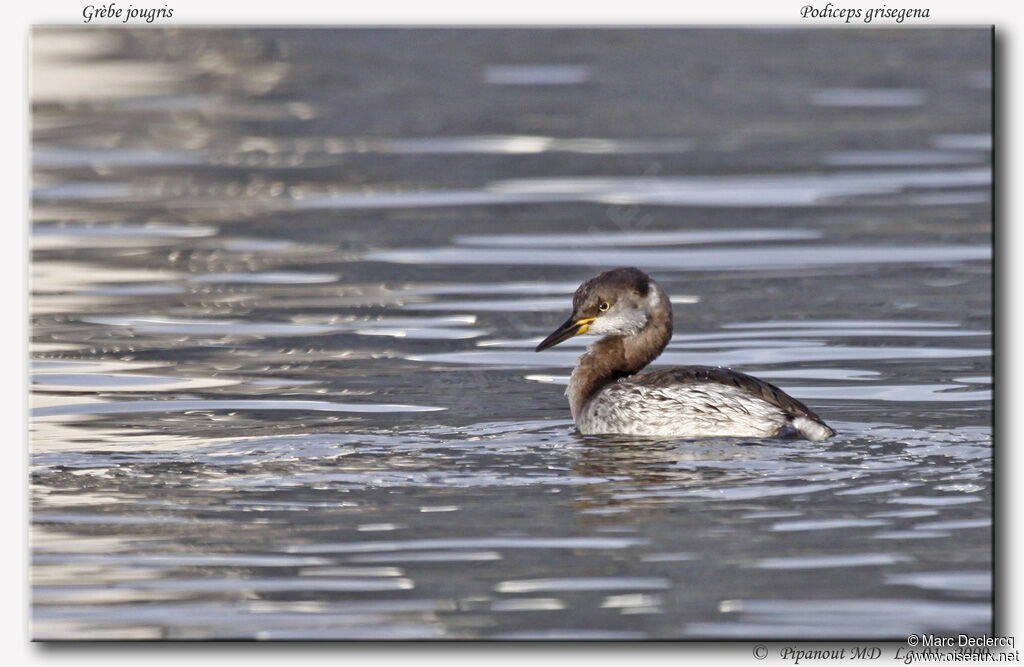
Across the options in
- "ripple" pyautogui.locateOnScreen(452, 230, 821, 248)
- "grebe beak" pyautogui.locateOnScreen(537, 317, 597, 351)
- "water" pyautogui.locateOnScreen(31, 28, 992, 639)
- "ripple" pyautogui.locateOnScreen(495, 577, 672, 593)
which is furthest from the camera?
"ripple" pyautogui.locateOnScreen(452, 230, 821, 248)

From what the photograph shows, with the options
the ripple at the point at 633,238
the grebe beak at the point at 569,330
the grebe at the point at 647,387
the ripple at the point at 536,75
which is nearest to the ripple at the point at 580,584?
the grebe at the point at 647,387

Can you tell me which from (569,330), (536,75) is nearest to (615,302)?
(569,330)

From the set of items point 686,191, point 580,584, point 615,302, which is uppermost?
point 686,191

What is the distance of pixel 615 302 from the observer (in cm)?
1012

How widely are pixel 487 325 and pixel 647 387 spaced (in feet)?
9.00

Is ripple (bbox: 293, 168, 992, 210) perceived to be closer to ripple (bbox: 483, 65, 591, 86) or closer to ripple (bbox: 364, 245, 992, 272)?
ripple (bbox: 364, 245, 992, 272)

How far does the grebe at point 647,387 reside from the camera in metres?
9.17

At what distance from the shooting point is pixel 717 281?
13.0 meters

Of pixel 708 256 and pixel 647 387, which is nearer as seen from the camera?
pixel 647 387

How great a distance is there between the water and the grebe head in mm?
554

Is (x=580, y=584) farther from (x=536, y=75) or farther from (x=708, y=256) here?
(x=536, y=75)

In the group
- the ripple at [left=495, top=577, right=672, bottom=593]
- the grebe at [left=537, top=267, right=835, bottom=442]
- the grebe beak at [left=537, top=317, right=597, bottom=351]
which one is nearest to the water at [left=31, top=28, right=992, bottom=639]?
the ripple at [left=495, top=577, right=672, bottom=593]

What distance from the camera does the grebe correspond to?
30.1ft

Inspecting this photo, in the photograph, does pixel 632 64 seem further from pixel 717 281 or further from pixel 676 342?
pixel 676 342
